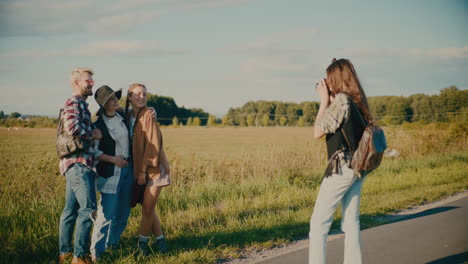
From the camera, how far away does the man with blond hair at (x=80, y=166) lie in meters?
3.54

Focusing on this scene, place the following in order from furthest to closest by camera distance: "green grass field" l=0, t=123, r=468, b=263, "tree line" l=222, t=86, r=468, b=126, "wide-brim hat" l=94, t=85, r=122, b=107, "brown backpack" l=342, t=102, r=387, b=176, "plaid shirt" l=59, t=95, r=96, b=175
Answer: "tree line" l=222, t=86, r=468, b=126 → "green grass field" l=0, t=123, r=468, b=263 → "wide-brim hat" l=94, t=85, r=122, b=107 → "plaid shirt" l=59, t=95, r=96, b=175 → "brown backpack" l=342, t=102, r=387, b=176

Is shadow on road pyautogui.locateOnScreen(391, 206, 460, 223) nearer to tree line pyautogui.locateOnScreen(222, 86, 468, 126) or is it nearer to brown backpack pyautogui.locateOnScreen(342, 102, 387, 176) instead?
brown backpack pyautogui.locateOnScreen(342, 102, 387, 176)

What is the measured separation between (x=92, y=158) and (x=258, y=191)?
4516 millimetres

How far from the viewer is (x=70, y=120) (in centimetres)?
A: 349

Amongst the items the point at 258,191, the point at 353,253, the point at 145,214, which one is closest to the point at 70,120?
the point at 145,214

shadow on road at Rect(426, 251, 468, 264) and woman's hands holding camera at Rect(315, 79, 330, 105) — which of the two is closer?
woman's hands holding camera at Rect(315, 79, 330, 105)

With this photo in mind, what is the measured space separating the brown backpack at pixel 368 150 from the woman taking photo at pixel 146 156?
82.0 inches

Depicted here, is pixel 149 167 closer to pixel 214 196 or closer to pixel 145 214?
pixel 145 214

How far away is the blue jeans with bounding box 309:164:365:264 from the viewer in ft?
9.91

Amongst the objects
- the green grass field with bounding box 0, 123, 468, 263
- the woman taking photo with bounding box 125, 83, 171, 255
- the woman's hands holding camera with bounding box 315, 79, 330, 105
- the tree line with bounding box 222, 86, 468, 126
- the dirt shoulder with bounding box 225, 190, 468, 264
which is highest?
the tree line with bounding box 222, 86, 468, 126

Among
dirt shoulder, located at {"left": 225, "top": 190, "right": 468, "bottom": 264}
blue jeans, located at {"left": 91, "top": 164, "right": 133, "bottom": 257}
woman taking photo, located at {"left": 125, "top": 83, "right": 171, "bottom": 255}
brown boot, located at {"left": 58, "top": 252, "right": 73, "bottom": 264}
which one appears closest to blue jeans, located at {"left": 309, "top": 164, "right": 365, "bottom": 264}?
dirt shoulder, located at {"left": 225, "top": 190, "right": 468, "bottom": 264}

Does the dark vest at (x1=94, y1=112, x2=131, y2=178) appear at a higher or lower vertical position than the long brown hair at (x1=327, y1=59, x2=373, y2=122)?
lower

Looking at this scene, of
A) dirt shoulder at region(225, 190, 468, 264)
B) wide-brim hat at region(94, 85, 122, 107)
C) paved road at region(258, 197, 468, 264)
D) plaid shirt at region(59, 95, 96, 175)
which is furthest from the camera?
dirt shoulder at region(225, 190, 468, 264)

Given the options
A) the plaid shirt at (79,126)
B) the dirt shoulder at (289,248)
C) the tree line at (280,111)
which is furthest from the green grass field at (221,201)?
the tree line at (280,111)
